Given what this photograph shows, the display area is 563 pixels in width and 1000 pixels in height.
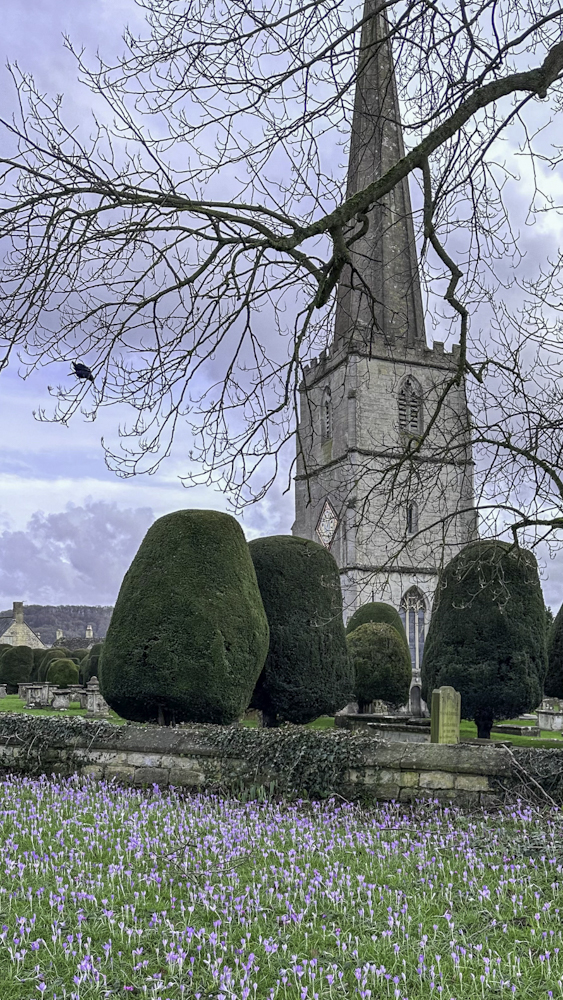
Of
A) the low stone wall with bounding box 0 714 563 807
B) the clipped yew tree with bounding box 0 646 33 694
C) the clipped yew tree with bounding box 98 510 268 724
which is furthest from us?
the clipped yew tree with bounding box 0 646 33 694

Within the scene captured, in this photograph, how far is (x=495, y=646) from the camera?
1477 centimetres

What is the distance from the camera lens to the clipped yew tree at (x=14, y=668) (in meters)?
36.9

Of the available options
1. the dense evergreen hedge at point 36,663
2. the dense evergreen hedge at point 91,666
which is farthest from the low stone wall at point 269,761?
the dense evergreen hedge at point 36,663

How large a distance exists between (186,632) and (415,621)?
85.4ft

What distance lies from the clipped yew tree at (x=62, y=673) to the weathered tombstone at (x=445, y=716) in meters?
23.9

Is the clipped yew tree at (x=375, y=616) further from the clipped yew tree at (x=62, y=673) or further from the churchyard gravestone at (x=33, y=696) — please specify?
the clipped yew tree at (x=62, y=673)

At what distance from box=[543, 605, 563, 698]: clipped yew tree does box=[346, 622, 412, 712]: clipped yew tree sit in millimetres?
5486

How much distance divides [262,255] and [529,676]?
457 inches

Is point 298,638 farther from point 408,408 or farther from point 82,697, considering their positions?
point 408,408

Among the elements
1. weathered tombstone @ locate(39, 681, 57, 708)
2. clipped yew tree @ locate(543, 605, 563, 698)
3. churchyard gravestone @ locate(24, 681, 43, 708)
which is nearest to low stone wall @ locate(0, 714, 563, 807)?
clipped yew tree @ locate(543, 605, 563, 698)

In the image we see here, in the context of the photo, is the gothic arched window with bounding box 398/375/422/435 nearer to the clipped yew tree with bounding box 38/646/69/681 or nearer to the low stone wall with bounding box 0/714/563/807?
the clipped yew tree with bounding box 38/646/69/681

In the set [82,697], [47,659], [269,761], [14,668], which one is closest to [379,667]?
[82,697]

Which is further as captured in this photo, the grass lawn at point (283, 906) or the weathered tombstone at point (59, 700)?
the weathered tombstone at point (59, 700)

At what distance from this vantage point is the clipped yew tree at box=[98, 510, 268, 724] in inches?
449
